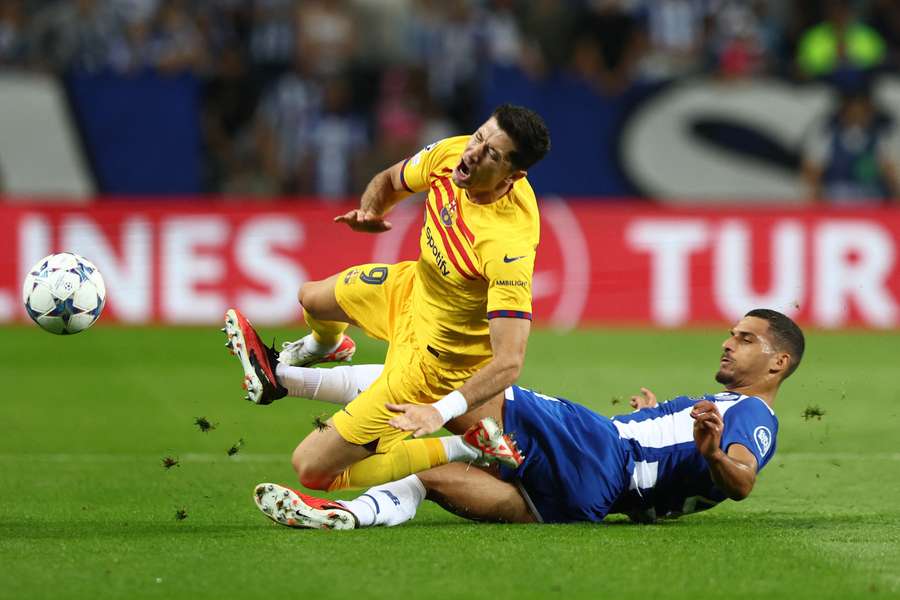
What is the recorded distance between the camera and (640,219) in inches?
645

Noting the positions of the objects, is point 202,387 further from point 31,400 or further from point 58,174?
point 58,174

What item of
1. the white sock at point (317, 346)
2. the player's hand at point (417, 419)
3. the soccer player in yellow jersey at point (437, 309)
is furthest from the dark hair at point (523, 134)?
the white sock at point (317, 346)

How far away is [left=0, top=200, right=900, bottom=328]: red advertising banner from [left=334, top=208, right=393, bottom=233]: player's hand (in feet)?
28.2

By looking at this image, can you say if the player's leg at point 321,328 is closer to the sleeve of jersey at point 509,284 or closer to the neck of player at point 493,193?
the neck of player at point 493,193

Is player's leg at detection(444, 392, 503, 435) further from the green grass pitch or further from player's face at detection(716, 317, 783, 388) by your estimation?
player's face at detection(716, 317, 783, 388)

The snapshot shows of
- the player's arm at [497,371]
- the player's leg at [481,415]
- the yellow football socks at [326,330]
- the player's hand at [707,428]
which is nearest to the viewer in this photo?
the player's hand at [707,428]

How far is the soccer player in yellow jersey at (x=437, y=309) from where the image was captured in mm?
6504

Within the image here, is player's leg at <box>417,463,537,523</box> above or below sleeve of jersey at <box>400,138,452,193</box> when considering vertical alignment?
below

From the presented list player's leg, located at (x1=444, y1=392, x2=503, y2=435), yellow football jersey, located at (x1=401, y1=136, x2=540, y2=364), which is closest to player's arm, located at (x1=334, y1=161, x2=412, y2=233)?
yellow football jersey, located at (x1=401, y1=136, x2=540, y2=364)

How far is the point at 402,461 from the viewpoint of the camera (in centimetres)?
690

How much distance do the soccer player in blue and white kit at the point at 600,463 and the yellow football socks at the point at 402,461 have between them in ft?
0.19

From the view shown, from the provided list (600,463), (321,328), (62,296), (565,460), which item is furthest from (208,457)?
(600,463)

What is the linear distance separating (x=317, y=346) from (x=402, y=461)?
132 cm

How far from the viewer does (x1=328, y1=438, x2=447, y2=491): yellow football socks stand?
6.90 m
